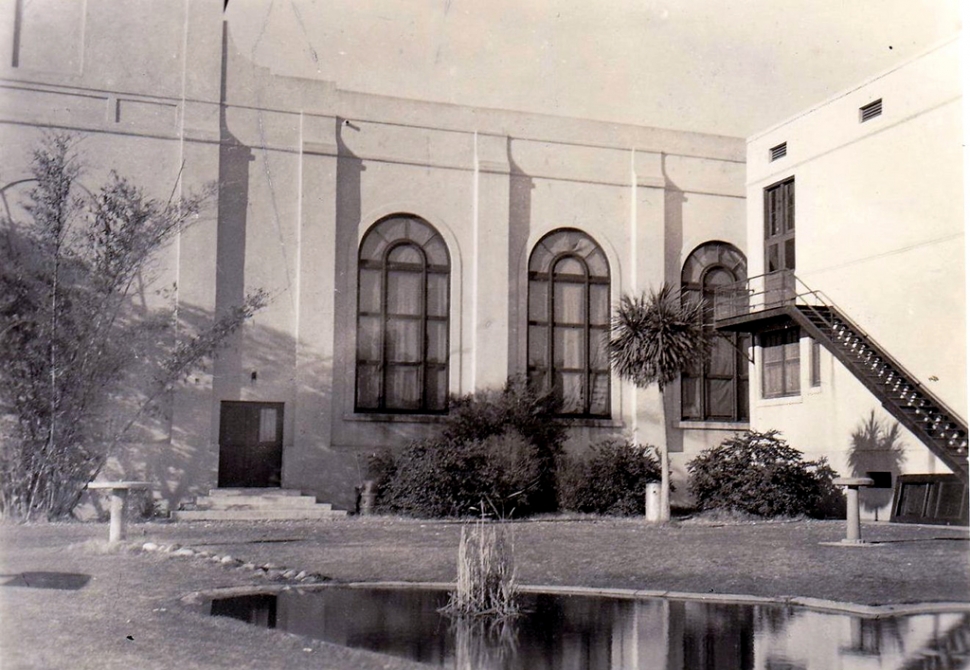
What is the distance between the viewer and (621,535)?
18.0m

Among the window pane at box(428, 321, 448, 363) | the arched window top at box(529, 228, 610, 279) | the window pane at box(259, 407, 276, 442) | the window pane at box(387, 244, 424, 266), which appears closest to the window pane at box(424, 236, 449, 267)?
the window pane at box(387, 244, 424, 266)

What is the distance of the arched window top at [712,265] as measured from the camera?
29328 millimetres

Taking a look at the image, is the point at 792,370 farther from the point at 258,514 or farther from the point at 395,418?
the point at 258,514

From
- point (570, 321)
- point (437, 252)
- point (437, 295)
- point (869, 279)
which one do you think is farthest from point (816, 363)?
point (437, 252)

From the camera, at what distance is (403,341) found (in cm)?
2658

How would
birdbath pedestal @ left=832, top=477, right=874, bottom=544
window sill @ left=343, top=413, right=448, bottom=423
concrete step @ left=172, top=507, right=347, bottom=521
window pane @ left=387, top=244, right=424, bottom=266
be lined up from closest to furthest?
birdbath pedestal @ left=832, top=477, right=874, bottom=544 → concrete step @ left=172, top=507, right=347, bottom=521 → window sill @ left=343, top=413, right=448, bottom=423 → window pane @ left=387, top=244, right=424, bottom=266

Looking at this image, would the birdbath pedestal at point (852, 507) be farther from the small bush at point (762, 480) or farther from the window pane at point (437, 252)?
the window pane at point (437, 252)

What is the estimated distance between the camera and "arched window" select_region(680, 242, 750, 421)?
2878cm

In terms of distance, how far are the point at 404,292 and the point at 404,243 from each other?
4.12ft

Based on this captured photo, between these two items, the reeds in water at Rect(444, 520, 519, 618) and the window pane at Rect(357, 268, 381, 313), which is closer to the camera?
the reeds in water at Rect(444, 520, 519, 618)

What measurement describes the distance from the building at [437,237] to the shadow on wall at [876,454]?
37 cm

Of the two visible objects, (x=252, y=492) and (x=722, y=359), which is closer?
(x=252, y=492)

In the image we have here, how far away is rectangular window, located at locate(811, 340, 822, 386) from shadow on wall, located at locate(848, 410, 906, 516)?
193 centimetres

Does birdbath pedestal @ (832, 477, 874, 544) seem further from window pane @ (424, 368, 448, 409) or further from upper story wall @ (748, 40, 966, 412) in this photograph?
window pane @ (424, 368, 448, 409)
